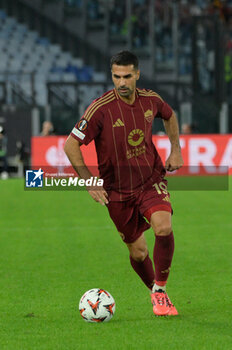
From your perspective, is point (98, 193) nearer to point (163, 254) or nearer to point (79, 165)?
point (79, 165)

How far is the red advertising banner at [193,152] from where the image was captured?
2241 cm

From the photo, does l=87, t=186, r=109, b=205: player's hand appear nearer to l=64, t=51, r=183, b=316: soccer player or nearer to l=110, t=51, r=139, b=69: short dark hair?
l=64, t=51, r=183, b=316: soccer player

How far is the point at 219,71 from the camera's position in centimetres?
2305

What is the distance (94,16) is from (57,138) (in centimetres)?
1103

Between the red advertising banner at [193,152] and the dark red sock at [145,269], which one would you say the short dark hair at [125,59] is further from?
the red advertising banner at [193,152]

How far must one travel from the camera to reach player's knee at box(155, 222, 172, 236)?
19.1 feet

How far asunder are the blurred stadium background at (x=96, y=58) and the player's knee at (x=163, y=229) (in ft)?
57.0

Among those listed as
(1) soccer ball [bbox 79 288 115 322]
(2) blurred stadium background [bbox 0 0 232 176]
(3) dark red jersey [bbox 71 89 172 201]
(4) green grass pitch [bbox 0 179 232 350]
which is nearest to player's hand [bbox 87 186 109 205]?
(3) dark red jersey [bbox 71 89 172 201]

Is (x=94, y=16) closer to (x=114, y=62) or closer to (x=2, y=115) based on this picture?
(x=2, y=115)

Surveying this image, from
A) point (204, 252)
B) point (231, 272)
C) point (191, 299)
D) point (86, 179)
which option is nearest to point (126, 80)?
point (86, 179)

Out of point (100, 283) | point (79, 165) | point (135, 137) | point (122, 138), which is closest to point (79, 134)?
point (79, 165)

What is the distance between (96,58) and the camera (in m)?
32.1

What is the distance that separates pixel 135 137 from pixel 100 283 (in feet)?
7.28

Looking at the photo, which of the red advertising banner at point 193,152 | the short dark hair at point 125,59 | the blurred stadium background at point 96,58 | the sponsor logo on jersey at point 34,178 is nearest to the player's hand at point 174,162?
the short dark hair at point 125,59
